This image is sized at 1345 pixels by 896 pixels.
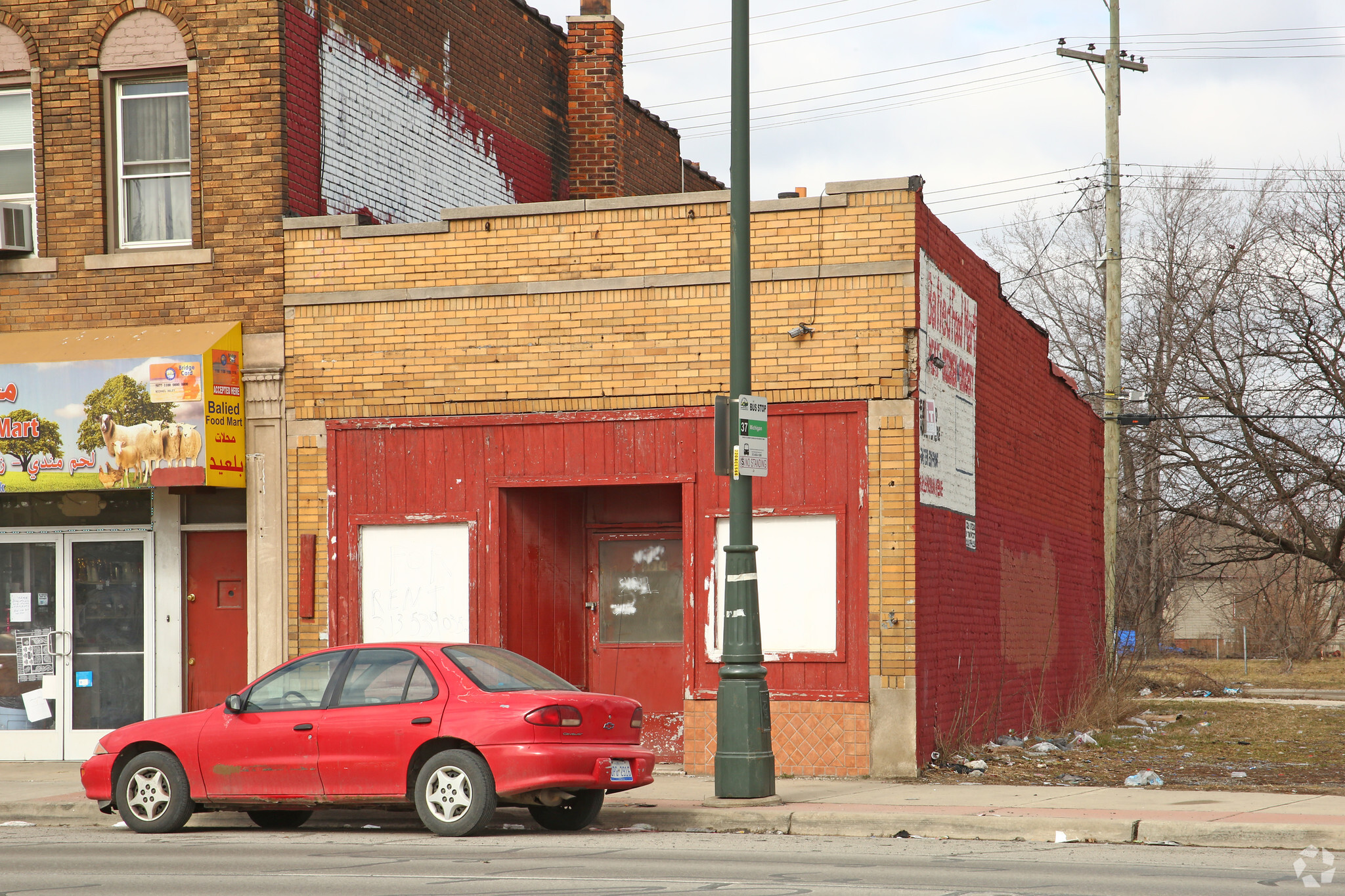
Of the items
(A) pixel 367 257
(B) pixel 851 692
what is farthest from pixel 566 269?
(B) pixel 851 692

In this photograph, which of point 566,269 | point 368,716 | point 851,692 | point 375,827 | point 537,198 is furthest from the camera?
point 537,198

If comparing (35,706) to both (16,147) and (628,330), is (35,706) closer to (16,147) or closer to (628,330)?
(16,147)

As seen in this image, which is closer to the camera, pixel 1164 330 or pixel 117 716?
pixel 117 716

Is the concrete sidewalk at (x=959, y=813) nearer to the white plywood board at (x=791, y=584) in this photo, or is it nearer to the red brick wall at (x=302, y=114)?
the white plywood board at (x=791, y=584)

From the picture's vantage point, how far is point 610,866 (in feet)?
29.6

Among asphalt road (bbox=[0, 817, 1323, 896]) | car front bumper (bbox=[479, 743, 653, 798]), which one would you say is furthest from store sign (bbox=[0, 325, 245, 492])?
car front bumper (bbox=[479, 743, 653, 798])

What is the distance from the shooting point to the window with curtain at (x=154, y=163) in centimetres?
1588

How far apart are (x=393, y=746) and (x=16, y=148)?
9.54m

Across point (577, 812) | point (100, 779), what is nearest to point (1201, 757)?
point (577, 812)

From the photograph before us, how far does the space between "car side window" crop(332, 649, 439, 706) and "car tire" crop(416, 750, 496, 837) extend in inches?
20.6

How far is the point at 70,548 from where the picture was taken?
16.0 meters

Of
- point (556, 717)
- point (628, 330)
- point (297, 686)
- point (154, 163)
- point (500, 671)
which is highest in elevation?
point (154, 163)

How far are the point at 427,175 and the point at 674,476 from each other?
21.4 ft

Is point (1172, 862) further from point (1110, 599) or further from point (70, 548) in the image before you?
point (1110, 599)
